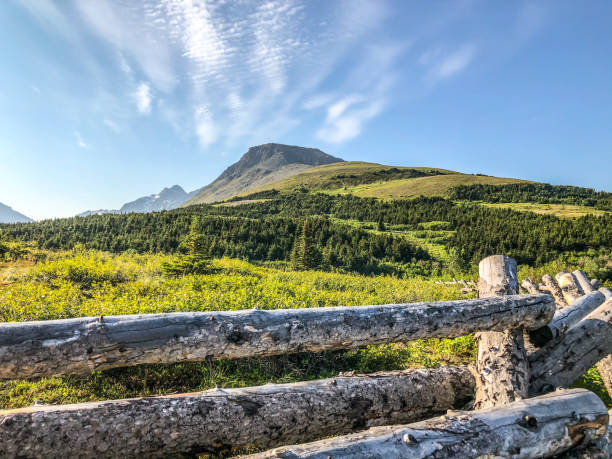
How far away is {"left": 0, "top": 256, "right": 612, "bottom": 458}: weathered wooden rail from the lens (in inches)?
97.3

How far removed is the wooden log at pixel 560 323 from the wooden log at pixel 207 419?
246cm

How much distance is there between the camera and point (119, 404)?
2740mm

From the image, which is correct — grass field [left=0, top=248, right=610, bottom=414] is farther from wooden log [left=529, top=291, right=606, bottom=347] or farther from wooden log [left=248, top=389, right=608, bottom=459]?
wooden log [left=248, top=389, right=608, bottom=459]

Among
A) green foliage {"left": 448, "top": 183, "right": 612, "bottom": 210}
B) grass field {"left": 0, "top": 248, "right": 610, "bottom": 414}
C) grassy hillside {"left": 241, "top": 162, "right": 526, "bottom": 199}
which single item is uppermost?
grassy hillside {"left": 241, "top": 162, "right": 526, "bottom": 199}

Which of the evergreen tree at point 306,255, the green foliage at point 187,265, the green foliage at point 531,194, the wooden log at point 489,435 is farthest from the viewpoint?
the green foliage at point 531,194

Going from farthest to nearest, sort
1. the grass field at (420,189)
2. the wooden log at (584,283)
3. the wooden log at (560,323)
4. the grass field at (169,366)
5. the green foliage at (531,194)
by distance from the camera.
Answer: the grass field at (420,189) → the green foliage at (531,194) → the wooden log at (584,283) → the wooden log at (560,323) → the grass field at (169,366)

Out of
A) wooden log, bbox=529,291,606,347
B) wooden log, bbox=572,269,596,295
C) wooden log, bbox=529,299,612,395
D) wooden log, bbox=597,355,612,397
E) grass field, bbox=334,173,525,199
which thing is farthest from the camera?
grass field, bbox=334,173,525,199

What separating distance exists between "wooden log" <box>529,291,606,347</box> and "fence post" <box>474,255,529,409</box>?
0.77 meters

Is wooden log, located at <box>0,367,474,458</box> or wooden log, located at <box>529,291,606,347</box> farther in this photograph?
wooden log, located at <box>529,291,606,347</box>

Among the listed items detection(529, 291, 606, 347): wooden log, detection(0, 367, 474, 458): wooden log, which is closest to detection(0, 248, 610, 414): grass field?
detection(0, 367, 474, 458): wooden log

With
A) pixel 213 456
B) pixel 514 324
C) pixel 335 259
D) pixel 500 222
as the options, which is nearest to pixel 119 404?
pixel 213 456

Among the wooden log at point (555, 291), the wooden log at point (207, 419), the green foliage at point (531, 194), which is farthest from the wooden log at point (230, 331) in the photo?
the green foliage at point (531, 194)

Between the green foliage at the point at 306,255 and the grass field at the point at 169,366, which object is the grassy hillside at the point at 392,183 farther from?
the grass field at the point at 169,366

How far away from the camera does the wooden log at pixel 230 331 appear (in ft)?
8.31
